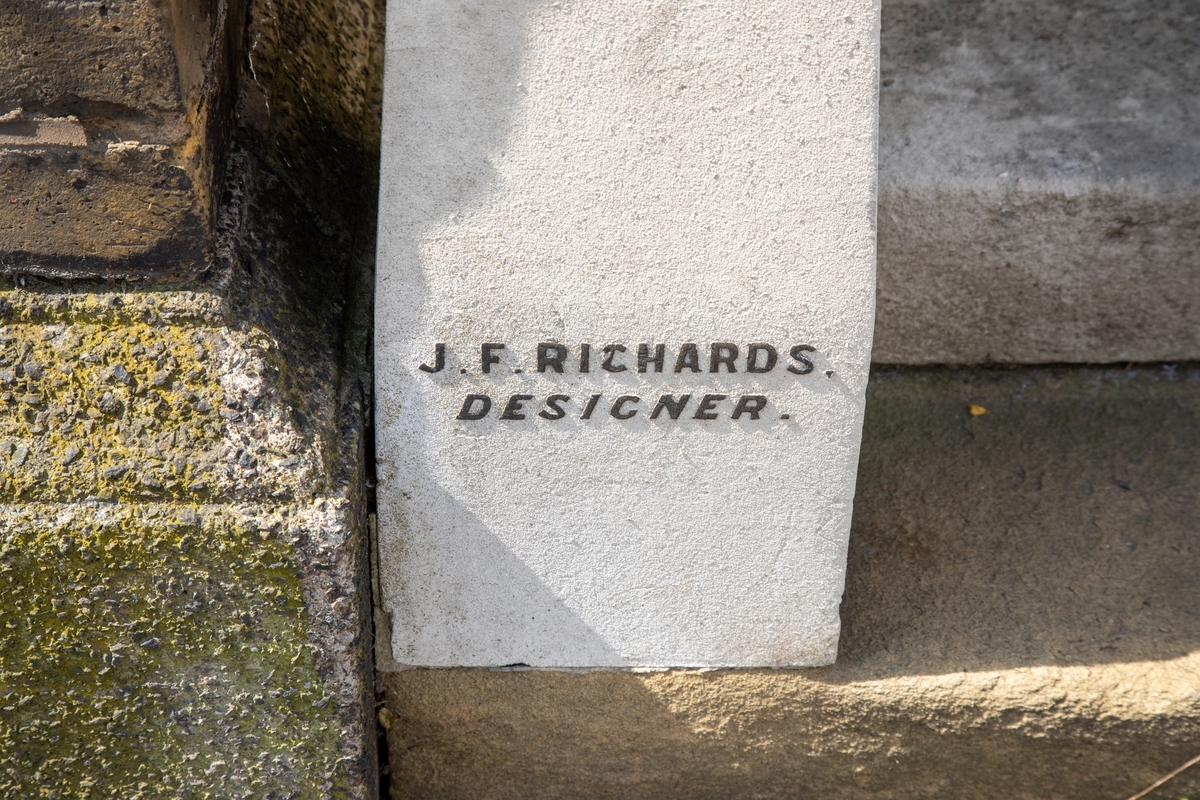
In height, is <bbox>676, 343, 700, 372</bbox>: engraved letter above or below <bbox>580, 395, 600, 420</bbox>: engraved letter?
above

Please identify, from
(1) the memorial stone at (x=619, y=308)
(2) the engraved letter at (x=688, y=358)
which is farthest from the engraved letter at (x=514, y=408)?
(2) the engraved letter at (x=688, y=358)

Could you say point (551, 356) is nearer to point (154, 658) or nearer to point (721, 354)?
point (721, 354)

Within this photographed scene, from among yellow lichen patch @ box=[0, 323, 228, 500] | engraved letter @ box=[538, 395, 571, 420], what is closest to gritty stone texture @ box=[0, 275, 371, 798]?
yellow lichen patch @ box=[0, 323, 228, 500]

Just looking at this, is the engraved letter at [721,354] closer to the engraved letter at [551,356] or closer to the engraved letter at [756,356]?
the engraved letter at [756,356]

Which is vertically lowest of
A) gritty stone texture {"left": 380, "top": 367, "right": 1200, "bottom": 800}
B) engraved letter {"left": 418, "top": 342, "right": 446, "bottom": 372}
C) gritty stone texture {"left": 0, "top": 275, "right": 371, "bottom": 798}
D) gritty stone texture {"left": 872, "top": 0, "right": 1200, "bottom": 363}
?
gritty stone texture {"left": 380, "top": 367, "right": 1200, "bottom": 800}

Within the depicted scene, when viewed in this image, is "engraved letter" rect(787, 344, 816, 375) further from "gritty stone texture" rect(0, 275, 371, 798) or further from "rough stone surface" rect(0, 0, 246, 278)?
"rough stone surface" rect(0, 0, 246, 278)

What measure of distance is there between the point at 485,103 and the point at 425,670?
37.6 inches

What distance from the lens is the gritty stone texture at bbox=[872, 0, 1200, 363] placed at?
177cm

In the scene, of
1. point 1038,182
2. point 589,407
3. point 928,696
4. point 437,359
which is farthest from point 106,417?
point 1038,182

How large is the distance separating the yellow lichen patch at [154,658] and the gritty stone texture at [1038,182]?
4.54 ft

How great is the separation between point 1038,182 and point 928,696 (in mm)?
1073

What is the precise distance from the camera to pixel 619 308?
132cm

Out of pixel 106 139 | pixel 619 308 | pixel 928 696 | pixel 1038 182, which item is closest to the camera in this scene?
pixel 106 139

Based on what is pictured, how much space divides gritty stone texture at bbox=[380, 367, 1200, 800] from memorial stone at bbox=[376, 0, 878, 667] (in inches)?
6.5
